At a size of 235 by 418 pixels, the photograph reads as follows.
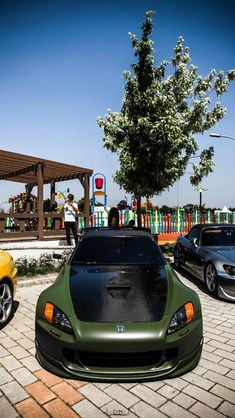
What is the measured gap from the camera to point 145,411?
2385 millimetres

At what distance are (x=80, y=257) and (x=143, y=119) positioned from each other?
554cm

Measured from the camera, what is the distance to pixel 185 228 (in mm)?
22703

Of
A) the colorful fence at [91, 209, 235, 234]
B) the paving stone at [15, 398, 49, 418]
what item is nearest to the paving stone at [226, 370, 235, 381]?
the paving stone at [15, 398, 49, 418]

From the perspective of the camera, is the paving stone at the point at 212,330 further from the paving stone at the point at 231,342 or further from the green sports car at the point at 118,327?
the green sports car at the point at 118,327

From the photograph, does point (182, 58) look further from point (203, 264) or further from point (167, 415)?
point (167, 415)

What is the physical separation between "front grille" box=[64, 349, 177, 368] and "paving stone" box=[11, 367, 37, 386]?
589mm

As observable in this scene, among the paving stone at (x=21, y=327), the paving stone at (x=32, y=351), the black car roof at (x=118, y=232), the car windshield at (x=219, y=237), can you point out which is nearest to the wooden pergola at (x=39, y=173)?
the black car roof at (x=118, y=232)

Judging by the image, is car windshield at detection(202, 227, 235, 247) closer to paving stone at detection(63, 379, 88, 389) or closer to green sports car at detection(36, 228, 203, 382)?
green sports car at detection(36, 228, 203, 382)

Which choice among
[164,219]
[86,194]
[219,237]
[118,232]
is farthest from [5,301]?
[164,219]

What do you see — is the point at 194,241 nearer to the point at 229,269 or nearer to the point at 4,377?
the point at 229,269

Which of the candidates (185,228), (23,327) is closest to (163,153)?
(23,327)

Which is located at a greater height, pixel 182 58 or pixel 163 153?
pixel 182 58

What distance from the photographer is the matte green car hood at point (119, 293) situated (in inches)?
110

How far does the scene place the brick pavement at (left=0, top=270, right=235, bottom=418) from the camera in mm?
2383
